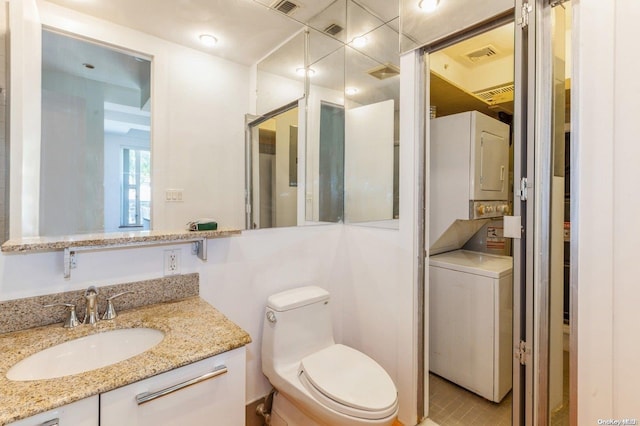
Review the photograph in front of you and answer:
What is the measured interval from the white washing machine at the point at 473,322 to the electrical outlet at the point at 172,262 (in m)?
1.68

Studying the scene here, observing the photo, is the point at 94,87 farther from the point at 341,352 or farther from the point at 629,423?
the point at 629,423

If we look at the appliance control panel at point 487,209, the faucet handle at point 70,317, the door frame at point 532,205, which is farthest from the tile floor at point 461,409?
the faucet handle at point 70,317

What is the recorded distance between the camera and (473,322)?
6.59ft

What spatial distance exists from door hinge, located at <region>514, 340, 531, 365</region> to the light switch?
476 mm

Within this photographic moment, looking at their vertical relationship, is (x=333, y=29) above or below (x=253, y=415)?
above

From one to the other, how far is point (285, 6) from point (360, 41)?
55 centimetres

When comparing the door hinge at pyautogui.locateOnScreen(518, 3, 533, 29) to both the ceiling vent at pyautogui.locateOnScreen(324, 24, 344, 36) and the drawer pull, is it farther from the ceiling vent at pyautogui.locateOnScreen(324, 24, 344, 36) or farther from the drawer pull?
the drawer pull

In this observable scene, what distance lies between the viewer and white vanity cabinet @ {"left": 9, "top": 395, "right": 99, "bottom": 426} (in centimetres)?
75

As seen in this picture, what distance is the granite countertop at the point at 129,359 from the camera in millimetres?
768

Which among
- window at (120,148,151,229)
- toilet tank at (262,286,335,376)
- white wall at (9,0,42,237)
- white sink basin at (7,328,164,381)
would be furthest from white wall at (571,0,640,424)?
white wall at (9,0,42,237)

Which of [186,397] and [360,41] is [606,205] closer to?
[186,397]

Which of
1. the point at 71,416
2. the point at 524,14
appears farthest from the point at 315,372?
the point at 524,14

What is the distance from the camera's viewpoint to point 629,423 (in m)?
1.09

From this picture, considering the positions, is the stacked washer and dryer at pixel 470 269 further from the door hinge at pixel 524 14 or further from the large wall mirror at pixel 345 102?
the door hinge at pixel 524 14
